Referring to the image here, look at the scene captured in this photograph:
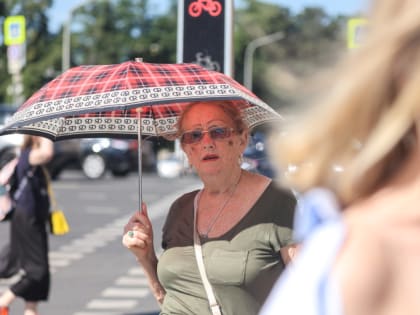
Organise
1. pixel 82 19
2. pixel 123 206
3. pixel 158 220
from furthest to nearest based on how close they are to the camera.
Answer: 1. pixel 82 19
2. pixel 123 206
3. pixel 158 220

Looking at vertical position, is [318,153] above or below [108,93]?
above

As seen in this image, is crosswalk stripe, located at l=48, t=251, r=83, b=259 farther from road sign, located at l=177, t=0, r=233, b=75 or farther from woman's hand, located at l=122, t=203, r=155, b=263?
woman's hand, located at l=122, t=203, r=155, b=263

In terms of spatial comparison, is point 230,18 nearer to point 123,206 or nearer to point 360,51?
point 360,51

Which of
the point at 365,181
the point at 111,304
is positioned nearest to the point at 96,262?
the point at 111,304

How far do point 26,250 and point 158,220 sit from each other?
11170 mm

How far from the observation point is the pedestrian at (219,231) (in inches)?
158

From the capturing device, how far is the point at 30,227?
9898mm

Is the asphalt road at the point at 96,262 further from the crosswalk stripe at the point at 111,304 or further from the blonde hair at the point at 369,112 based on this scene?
the blonde hair at the point at 369,112

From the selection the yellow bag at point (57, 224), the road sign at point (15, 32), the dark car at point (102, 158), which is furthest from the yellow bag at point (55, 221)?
the dark car at point (102, 158)

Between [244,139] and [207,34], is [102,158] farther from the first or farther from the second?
[244,139]

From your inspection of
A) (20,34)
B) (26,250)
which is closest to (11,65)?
(20,34)

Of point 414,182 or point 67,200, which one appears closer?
point 414,182

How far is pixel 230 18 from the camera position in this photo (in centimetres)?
785

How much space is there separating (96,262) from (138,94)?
1031 centimetres
